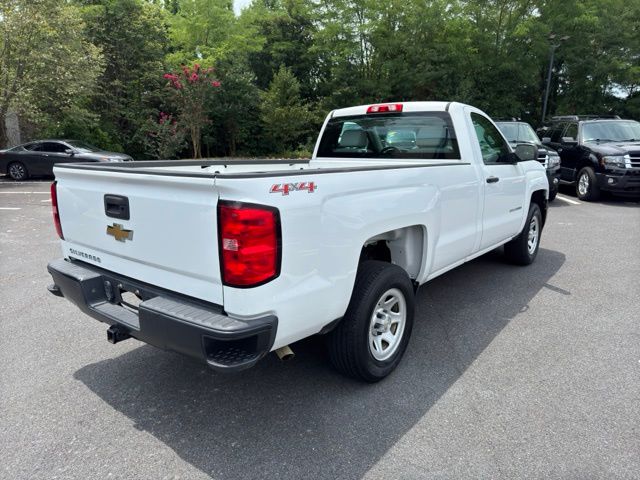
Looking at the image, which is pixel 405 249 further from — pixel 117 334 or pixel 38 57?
pixel 38 57

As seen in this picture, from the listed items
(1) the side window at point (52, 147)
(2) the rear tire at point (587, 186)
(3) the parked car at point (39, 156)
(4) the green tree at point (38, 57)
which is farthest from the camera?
(4) the green tree at point (38, 57)

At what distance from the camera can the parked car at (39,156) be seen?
15445 millimetres

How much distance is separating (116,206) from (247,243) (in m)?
1.08

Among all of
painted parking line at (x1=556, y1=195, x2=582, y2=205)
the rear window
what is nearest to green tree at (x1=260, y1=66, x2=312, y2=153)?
painted parking line at (x1=556, y1=195, x2=582, y2=205)

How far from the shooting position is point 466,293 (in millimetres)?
4996

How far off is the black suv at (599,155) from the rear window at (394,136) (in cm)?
825

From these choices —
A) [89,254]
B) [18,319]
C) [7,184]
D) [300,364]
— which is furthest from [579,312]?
[7,184]

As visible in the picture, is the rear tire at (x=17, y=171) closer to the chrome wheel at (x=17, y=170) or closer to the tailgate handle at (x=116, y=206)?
the chrome wheel at (x=17, y=170)

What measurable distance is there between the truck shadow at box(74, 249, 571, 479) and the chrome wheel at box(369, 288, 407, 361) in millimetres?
213

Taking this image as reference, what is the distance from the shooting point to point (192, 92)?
2088cm

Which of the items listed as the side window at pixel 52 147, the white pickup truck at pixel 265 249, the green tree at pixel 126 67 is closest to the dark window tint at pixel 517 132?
the white pickup truck at pixel 265 249

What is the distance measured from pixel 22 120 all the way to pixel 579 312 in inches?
876

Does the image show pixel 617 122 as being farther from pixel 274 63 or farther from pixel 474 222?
pixel 274 63

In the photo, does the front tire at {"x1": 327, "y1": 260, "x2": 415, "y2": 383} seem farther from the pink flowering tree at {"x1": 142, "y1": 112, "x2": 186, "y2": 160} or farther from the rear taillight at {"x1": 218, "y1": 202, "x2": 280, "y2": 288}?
the pink flowering tree at {"x1": 142, "y1": 112, "x2": 186, "y2": 160}
